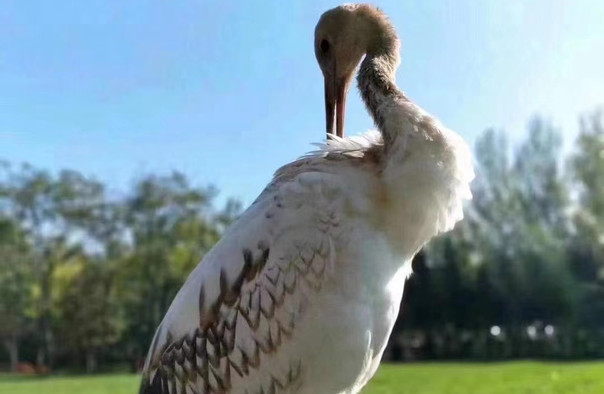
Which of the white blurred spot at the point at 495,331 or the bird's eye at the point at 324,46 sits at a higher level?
the bird's eye at the point at 324,46

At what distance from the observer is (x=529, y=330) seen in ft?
12.2

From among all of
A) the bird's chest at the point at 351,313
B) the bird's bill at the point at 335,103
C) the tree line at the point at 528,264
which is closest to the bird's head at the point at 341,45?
the bird's bill at the point at 335,103

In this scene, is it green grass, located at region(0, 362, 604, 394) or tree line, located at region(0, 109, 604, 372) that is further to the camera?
green grass, located at region(0, 362, 604, 394)

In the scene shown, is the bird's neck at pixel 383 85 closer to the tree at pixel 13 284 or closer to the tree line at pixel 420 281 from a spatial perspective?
the tree line at pixel 420 281

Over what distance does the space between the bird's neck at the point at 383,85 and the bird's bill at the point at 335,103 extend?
94 mm

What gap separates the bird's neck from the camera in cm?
100

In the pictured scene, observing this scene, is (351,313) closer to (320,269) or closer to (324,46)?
(320,269)

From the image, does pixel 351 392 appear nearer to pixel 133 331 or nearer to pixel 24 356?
pixel 133 331

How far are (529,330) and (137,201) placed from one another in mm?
1969

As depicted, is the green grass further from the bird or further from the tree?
the bird

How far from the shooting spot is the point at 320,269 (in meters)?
0.92

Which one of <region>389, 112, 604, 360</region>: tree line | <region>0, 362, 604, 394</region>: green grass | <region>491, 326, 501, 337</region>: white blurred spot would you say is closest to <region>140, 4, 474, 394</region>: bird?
<region>389, 112, 604, 360</region>: tree line

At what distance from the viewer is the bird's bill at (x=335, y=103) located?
123 centimetres

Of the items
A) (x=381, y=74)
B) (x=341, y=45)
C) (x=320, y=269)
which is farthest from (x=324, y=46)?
(x=320, y=269)
